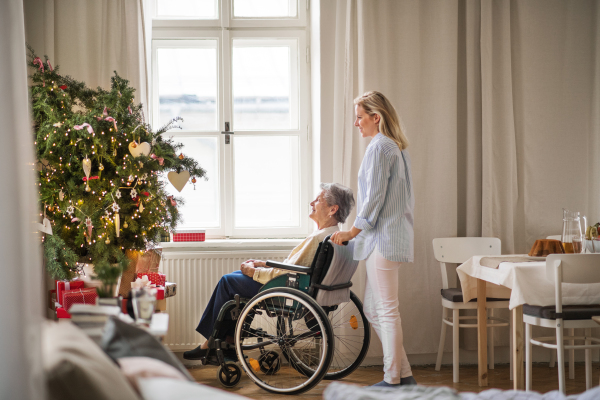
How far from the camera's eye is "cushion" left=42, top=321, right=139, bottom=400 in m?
0.73

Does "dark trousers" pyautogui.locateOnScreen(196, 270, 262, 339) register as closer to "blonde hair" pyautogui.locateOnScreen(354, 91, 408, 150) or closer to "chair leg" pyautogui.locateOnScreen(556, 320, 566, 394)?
"blonde hair" pyautogui.locateOnScreen(354, 91, 408, 150)

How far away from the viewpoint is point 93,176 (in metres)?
2.37

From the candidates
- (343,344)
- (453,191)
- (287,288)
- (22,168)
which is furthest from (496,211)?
(22,168)

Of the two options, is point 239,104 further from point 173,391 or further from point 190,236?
point 173,391

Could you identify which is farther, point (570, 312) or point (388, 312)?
point (388, 312)

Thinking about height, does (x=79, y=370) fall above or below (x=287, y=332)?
above

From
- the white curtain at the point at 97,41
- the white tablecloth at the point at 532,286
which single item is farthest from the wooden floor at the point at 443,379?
the white curtain at the point at 97,41

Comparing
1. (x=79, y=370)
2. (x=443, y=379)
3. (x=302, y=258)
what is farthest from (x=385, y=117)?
(x=79, y=370)

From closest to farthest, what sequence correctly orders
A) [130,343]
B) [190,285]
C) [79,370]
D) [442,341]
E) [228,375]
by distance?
[79,370]
[130,343]
[228,375]
[442,341]
[190,285]

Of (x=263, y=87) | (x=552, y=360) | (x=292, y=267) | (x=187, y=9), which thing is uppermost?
(x=187, y=9)

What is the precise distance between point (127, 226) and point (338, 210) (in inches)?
43.9

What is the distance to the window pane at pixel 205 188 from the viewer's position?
355 centimetres

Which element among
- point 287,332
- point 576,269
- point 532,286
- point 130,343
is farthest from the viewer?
point 287,332

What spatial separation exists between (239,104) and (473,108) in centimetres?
162
